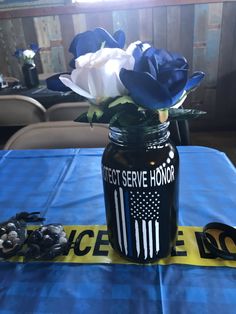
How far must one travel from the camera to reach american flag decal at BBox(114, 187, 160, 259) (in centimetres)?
48

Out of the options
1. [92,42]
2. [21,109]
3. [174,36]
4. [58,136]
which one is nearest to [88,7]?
[174,36]

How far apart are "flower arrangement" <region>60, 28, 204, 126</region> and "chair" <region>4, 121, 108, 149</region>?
2.31ft

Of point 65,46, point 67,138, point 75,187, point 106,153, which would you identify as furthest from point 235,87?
point 106,153

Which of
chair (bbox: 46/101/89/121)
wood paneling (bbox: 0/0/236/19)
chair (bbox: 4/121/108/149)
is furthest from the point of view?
wood paneling (bbox: 0/0/236/19)

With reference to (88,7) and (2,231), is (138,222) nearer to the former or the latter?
(2,231)

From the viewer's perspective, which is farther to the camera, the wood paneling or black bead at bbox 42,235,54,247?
the wood paneling

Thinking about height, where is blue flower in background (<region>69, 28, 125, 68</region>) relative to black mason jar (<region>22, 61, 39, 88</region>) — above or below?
above

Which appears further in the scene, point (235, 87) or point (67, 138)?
point (235, 87)

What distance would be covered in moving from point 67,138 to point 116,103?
0.78m

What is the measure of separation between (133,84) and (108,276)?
328 mm

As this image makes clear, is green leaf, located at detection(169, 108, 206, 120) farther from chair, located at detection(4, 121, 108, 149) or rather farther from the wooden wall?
the wooden wall

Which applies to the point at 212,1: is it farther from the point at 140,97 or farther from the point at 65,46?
the point at 140,97

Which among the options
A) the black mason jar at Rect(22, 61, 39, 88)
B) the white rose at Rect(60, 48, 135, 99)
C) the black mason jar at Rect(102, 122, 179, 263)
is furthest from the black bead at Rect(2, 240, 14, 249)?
the black mason jar at Rect(22, 61, 39, 88)

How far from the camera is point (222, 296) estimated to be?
46 cm
